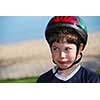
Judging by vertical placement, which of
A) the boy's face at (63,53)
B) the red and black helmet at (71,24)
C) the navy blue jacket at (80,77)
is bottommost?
the navy blue jacket at (80,77)

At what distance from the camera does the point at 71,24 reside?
11.1 feet

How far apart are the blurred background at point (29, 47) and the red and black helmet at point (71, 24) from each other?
0.10 feet

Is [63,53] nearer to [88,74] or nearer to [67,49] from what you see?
[67,49]

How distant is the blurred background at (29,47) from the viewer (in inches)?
134

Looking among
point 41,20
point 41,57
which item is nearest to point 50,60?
point 41,57

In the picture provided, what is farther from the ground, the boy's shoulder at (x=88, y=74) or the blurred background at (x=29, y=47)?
the blurred background at (x=29, y=47)

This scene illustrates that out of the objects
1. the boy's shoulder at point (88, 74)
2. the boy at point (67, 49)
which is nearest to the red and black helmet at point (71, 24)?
the boy at point (67, 49)

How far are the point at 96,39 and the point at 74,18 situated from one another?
199 millimetres

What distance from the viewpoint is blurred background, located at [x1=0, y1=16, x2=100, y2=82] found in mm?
3410

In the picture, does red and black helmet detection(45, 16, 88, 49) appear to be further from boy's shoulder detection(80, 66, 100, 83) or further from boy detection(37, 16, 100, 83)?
boy's shoulder detection(80, 66, 100, 83)

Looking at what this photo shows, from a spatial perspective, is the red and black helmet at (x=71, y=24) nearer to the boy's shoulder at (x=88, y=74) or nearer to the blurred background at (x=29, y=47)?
the blurred background at (x=29, y=47)
